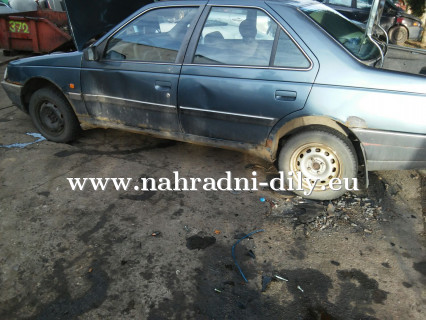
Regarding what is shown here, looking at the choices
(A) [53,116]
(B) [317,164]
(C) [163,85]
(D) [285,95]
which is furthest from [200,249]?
(A) [53,116]

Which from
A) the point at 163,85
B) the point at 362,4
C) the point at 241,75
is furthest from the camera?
the point at 362,4

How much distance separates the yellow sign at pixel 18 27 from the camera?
8.00 m

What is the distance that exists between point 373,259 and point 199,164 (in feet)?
6.73

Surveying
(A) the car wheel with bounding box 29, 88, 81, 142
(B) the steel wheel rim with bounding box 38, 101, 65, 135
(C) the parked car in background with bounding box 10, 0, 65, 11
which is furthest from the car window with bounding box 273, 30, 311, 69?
(C) the parked car in background with bounding box 10, 0, 65, 11

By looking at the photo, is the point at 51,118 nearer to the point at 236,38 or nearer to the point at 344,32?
the point at 236,38

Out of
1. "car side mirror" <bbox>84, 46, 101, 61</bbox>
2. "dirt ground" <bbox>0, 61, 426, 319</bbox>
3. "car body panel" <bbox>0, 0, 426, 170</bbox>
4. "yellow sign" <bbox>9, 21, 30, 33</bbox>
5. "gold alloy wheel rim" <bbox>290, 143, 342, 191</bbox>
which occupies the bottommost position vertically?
"dirt ground" <bbox>0, 61, 426, 319</bbox>

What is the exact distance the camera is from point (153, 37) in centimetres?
352

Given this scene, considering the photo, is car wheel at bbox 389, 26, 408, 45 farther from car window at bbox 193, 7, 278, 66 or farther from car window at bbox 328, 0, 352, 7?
car window at bbox 193, 7, 278, 66

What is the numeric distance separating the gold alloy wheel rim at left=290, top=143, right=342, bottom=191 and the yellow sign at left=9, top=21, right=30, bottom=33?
7.59 metres

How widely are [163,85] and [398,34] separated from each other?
366 inches

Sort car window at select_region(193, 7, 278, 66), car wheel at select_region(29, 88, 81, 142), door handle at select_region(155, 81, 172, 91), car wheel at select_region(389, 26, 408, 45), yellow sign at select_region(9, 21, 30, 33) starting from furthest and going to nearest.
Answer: car wheel at select_region(389, 26, 408, 45) < yellow sign at select_region(9, 21, 30, 33) < car wheel at select_region(29, 88, 81, 142) < door handle at select_region(155, 81, 172, 91) < car window at select_region(193, 7, 278, 66)

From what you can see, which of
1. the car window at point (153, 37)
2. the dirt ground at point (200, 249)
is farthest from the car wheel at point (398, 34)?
the car window at point (153, 37)

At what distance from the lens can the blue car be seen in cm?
282

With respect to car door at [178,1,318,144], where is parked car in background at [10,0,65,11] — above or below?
above
